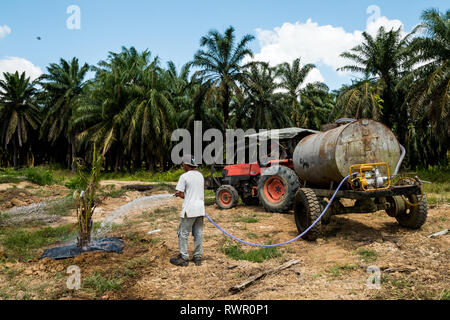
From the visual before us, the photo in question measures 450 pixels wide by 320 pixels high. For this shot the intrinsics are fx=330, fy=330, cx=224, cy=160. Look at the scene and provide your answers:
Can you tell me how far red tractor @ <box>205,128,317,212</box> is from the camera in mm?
9062

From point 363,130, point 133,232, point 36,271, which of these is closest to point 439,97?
point 363,130

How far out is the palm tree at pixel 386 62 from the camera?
2255 cm

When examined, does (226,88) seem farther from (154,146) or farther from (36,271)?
(36,271)

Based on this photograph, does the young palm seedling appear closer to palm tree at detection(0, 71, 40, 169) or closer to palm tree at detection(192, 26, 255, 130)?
palm tree at detection(192, 26, 255, 130)

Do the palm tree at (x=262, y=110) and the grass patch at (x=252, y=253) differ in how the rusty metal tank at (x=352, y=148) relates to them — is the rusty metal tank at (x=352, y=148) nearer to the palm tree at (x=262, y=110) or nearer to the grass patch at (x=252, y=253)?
the grass patch at (x=252, y=253)

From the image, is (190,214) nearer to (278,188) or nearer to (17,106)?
(278,188)

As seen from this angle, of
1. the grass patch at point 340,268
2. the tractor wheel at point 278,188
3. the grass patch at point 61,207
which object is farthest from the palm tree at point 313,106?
the grass patch at point 340,268

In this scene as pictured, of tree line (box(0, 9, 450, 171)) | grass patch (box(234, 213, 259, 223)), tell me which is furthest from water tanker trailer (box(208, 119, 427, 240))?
tree line (box(0, 9, 450, 171))

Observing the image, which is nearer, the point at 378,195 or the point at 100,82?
the point at 378,195

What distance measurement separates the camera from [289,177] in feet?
29.1

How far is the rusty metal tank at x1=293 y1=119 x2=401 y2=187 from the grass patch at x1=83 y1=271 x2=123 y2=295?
4.39 metres

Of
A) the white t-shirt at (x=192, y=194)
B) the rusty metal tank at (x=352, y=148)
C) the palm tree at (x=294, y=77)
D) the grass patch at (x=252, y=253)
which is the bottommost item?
the grass patch at (x=252, y=253)

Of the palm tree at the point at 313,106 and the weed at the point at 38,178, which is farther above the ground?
the palm tree at the point at 313,106

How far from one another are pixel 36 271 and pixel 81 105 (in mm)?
29787
